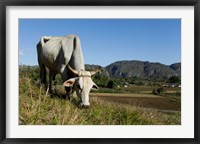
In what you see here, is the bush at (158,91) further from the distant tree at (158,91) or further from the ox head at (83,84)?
the ox head at (83,84)

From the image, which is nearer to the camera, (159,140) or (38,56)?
(159,140)

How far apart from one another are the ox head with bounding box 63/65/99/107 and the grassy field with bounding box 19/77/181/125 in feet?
0.18

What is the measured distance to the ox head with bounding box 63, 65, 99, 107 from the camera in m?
5.19

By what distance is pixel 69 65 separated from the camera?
553 centimetres

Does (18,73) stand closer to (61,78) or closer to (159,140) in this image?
(61,78)

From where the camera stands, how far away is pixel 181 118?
196 inches

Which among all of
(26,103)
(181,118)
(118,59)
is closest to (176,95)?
(181,118)

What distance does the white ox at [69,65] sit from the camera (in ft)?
17.1

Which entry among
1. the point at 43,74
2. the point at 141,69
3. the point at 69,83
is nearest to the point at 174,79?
the point at 141,69

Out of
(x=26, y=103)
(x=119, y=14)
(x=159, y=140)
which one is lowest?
(x=159, y=140)

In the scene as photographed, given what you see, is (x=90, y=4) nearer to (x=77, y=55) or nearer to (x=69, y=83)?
(x=77, y=55)

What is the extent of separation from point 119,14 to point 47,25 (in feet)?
2.07

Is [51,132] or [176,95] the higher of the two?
[176,95]

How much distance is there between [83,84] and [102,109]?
0.29 metres
